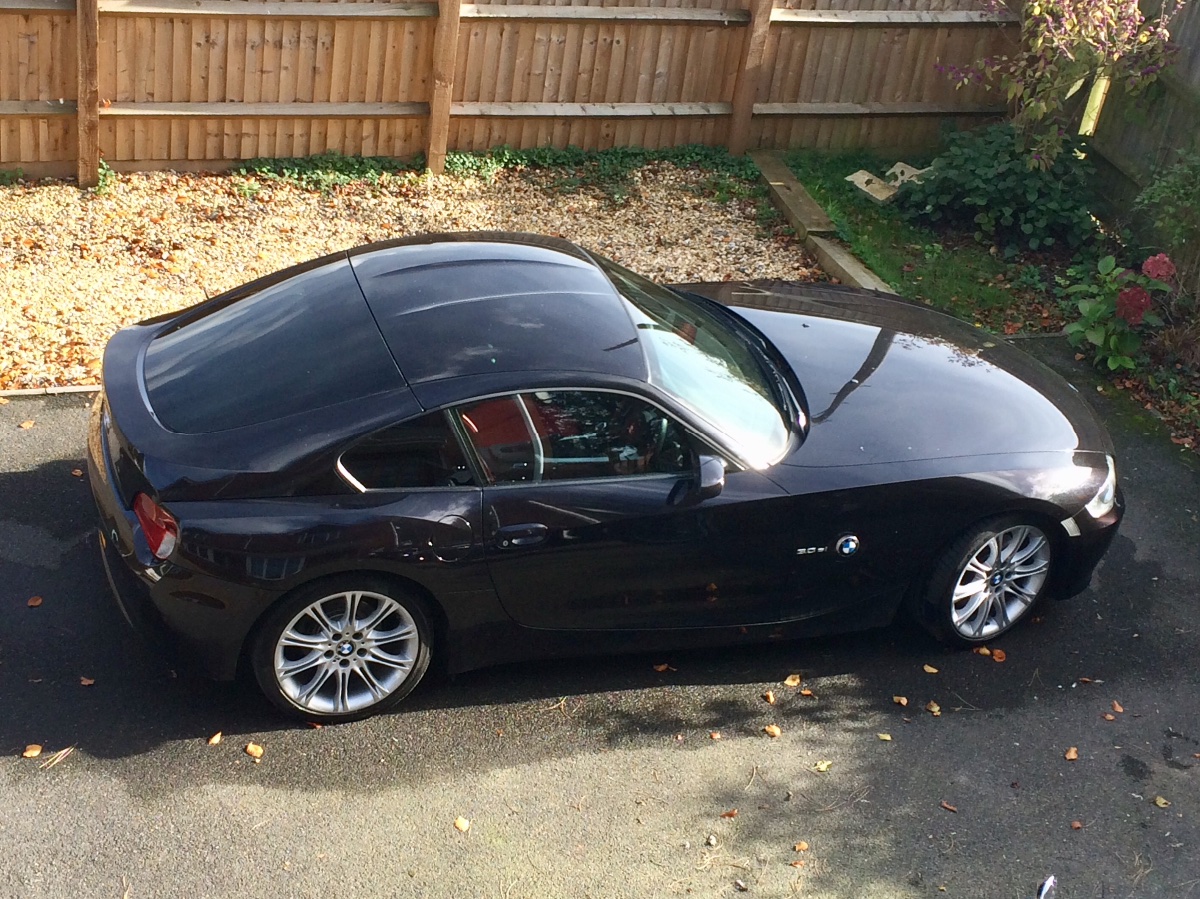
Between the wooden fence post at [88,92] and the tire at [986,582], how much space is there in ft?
21.4

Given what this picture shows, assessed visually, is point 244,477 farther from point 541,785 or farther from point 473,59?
point 473,59

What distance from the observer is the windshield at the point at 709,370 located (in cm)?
496

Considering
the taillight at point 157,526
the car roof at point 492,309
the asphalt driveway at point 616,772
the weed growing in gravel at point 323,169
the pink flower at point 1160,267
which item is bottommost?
the asphalt driveway at point 616,772

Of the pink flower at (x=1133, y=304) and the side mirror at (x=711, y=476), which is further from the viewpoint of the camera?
the pink flower at (x=1133, y=304)

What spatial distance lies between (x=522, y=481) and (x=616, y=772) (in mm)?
1181

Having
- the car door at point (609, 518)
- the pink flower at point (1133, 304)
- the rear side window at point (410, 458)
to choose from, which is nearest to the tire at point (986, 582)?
the car door at point (609, 518)

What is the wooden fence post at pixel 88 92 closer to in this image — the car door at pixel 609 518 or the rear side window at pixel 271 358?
the rear side window at pixel 271 358

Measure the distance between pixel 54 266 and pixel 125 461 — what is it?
13.4ft

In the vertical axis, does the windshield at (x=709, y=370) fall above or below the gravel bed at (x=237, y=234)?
above

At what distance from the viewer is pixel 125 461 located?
462 cm

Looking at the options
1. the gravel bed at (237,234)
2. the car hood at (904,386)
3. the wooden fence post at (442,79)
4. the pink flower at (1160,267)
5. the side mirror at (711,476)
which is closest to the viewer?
the side mirror at (711,476)

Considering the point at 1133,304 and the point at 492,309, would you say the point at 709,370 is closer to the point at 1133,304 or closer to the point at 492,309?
the point at 492,309

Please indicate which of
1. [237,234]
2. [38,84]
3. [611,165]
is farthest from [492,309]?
[611,165]

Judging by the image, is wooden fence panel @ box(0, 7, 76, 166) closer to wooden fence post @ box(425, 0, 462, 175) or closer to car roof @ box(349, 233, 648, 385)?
wooden fence post @ box(425, 0, 462, 175)
